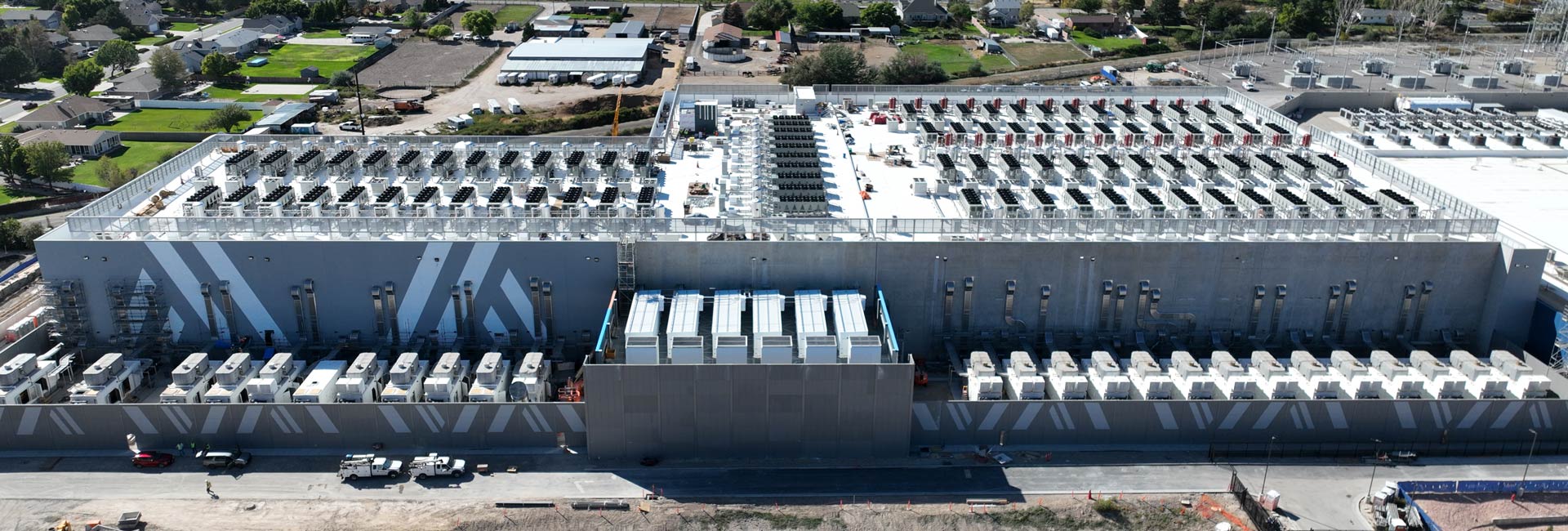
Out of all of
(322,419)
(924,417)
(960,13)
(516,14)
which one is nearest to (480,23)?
(516,14)

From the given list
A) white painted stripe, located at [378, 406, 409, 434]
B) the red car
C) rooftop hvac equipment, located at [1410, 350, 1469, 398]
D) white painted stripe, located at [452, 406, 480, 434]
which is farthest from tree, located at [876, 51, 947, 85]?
the red car

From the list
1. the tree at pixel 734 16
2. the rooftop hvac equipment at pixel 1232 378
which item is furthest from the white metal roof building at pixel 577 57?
the rooftop hvac equipment at pixel 1232 378

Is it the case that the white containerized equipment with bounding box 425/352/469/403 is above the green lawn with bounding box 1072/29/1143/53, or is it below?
below

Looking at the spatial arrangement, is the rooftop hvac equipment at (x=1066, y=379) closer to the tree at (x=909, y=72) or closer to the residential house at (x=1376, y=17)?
the tree at (x=909, y=72)

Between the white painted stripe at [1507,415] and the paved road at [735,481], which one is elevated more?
the white painted stripe at [1507,415]

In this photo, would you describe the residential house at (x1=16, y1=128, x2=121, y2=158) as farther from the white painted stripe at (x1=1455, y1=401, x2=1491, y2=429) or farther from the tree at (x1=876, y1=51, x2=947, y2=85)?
the white painted stripe at (x1=1455, y1=401, x2=1491, y2=429)

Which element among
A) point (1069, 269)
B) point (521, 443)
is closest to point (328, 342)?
point (521, 443)

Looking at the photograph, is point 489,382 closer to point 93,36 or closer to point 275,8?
point 93,36
